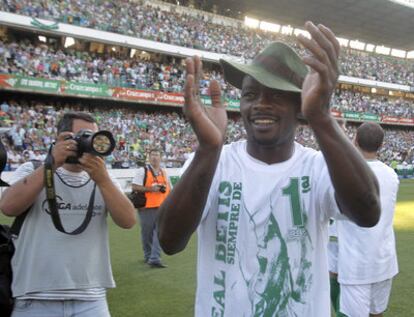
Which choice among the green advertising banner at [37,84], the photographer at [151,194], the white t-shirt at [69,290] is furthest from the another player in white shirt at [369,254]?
the green advertising banner at [37,84]

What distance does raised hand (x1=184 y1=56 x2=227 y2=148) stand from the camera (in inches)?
51.8

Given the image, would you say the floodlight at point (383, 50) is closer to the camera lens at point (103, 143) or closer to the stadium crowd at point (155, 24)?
the stadium crowd at point (155, 24)

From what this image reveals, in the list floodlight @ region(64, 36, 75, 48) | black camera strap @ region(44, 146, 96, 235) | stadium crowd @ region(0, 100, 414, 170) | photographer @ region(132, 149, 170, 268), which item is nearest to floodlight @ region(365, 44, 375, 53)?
stadium crowd @ region(0, 100, 414, 170)

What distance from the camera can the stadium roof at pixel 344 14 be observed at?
38.8 meters

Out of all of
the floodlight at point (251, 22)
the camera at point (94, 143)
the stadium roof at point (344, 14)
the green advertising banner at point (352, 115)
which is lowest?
the camera at point (94, 143)

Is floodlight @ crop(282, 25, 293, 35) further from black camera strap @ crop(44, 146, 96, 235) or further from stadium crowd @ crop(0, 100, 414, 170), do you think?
black camera strap @ crop(44, 146, 96, 235)

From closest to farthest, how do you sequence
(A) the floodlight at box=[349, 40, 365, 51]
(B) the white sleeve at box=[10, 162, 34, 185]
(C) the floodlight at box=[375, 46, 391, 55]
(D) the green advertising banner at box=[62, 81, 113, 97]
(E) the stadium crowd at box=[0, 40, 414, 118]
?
(B) the white sleeve at box=[10, 162, 34, 185] < (E) the stadium crowd at box=[0, 40, 414, 118] < (D) the green advertising banner at box=[62, 81, 113, 97] < (A) the floodlight at box=[349, 40, 365, 51] < (C) the floodlight at box=[375, 46, 391, 55]

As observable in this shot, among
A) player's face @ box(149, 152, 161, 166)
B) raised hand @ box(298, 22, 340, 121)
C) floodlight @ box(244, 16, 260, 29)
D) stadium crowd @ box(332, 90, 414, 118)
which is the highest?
floodlight @ box(244, 16, 260, 29)

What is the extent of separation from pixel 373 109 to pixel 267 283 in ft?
145

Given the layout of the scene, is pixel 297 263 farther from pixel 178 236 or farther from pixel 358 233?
pixel 358 233

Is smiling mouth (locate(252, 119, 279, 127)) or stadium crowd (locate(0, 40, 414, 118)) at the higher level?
stadium crowd (locate(0, 40, 414, 118))

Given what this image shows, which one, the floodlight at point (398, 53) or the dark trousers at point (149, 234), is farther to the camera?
the floodlight at point (398, 53)

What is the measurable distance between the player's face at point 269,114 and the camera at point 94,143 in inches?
38.5

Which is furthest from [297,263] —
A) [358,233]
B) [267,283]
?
[358,233]
